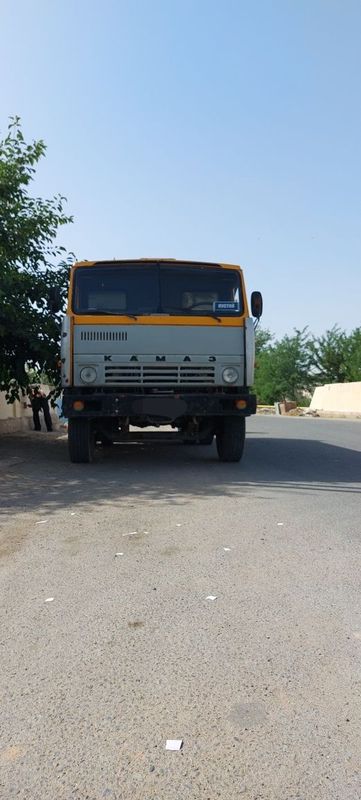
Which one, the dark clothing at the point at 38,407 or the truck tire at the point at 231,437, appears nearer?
the truck tire at the point at 231,437

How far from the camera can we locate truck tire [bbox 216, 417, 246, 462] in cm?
966

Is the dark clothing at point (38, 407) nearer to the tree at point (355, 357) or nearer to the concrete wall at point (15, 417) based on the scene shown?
the concrete wall at point (15, 417)

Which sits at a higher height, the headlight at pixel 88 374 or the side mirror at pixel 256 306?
the side mirror at pixel 256 306

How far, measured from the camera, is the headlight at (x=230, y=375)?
9.06 meters

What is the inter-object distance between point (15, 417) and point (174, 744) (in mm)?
16235

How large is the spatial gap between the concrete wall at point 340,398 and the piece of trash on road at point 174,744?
35.4m

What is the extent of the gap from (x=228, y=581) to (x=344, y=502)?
308 centimetres

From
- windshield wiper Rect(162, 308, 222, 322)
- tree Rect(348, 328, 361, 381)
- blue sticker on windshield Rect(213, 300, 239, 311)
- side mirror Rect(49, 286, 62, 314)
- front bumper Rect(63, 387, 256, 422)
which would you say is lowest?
front bumper Rect(63, 387, 256, 422)

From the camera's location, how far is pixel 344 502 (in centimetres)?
682

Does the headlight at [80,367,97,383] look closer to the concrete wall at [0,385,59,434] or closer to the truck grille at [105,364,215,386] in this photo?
the truck grille at [105,364,215,386]

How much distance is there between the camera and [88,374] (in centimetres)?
893

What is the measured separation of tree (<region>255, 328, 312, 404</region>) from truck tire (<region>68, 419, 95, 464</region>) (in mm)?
57644

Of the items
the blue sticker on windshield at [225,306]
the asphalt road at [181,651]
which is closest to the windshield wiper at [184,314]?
the blue sticker on windshield at [225,306]

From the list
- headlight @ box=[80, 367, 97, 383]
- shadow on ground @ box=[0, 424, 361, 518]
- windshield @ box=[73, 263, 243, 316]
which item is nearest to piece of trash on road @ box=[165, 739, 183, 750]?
shadow on ground @ box=[0, 424, 361, 518]
